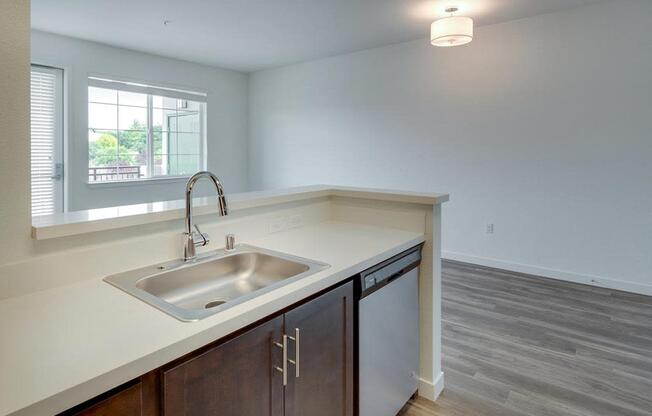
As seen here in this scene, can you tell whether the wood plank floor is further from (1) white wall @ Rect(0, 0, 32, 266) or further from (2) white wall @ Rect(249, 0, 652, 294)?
(1) white wall @ Rect(0, 0, 32, 266)

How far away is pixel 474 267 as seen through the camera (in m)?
4.32

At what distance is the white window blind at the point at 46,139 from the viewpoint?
453cm

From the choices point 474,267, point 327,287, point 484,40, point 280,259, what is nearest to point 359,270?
point 327,287

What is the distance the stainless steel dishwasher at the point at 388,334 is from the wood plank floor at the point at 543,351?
0.26 m

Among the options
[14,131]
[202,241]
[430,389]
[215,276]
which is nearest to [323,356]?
[215,276]

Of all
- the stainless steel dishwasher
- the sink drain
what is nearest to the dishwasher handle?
the stainless steel dishwasher

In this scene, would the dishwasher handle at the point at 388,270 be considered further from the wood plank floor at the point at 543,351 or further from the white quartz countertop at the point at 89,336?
the wood plank floor at the point at 543,351

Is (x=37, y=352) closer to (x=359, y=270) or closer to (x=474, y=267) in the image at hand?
(x=359, y=270)

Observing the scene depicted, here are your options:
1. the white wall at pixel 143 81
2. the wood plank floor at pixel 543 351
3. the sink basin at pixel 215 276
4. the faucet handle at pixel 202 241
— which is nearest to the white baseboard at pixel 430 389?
the wood plank floor at pixel 543 351

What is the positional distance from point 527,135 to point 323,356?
3.63 metres

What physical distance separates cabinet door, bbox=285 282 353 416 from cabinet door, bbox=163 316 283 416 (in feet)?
0.22

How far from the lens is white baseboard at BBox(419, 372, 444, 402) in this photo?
199cm

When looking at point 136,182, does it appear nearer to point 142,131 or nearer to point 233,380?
point 142,131

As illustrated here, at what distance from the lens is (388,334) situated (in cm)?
166
